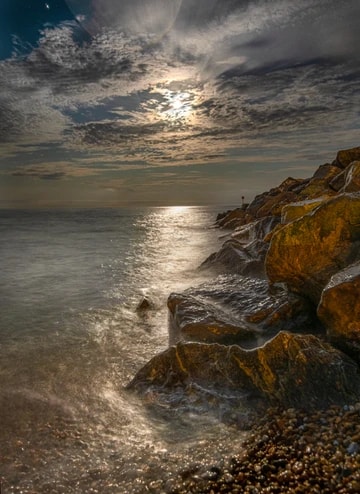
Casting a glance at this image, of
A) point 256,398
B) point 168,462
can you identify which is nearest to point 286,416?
point 256,398

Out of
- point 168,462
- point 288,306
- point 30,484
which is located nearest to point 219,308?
point 288,306

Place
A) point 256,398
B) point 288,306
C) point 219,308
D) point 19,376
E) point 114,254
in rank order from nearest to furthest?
1. point 256,398
2. point 19,376
3. point 288,306
4. point 219,308
5. point 114,254

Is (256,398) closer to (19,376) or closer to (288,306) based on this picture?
(288,306)

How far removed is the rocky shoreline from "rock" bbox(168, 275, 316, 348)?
0.08ft

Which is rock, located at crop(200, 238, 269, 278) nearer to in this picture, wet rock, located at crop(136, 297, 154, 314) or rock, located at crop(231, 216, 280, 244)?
rock, located at crop(231, 216, 280, 244)

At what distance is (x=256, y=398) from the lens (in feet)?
16.9

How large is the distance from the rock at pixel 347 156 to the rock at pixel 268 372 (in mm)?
22528

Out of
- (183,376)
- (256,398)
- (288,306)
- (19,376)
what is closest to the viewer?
(256,398)

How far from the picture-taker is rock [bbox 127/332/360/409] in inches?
195

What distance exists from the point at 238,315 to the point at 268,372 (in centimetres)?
222

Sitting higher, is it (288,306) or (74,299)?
(288,306)

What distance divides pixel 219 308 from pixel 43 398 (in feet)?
13.3

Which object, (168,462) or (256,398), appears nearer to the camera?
(168,462)

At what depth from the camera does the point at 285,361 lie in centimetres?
532
